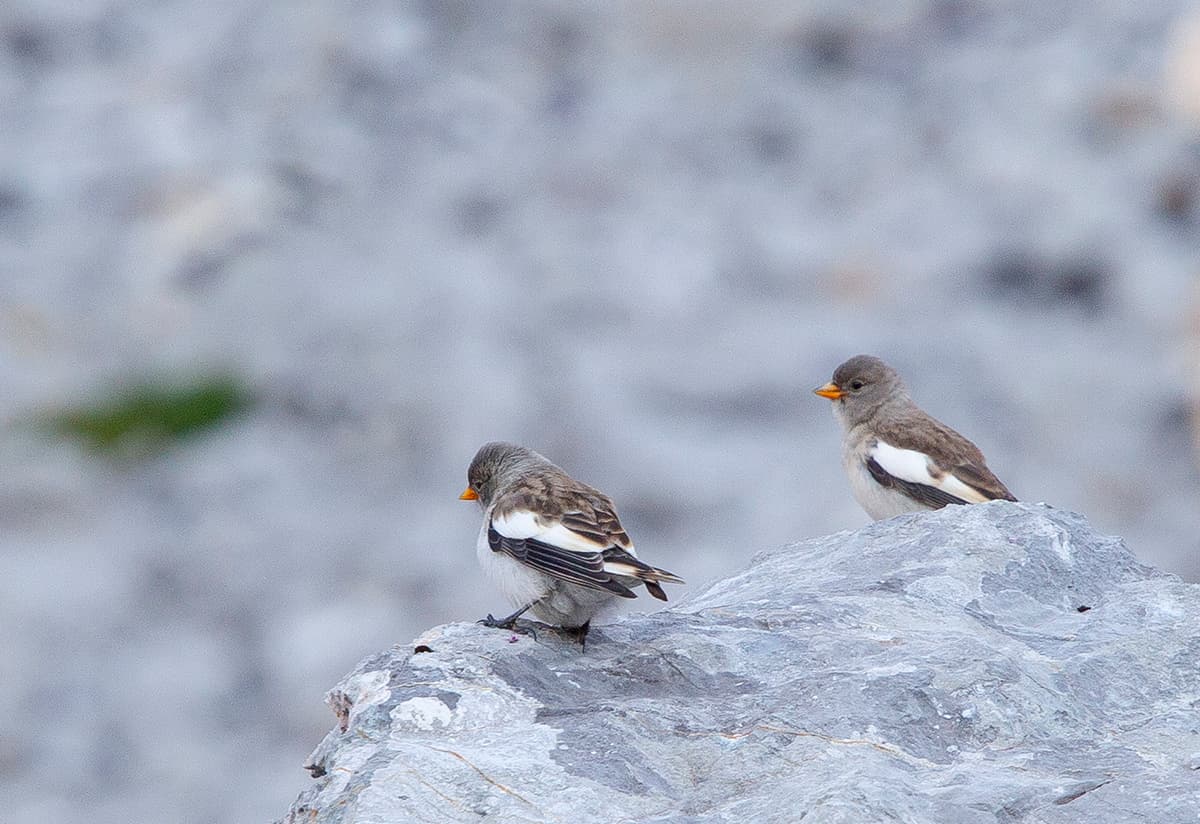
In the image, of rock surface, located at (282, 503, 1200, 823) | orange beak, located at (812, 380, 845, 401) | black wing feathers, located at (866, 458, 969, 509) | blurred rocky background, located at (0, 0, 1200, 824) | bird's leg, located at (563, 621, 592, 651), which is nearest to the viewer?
rock surface, located at (282, 503, 1200, 823)

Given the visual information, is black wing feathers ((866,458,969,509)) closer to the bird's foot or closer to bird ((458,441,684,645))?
bird ((458,441,684,645))

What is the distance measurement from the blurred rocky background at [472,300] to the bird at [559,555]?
440 centimetres

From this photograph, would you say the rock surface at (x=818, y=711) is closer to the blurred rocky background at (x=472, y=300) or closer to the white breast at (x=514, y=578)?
the white breast at (x=514, y=578)

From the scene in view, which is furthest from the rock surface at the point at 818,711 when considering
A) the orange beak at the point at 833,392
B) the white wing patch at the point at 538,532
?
the orange beak at the point at 833,392

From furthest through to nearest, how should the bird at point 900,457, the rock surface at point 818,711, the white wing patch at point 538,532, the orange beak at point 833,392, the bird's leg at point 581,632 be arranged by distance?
1. the orange beak at point 833,392
2. the bird at point 900,457
3. the white wing patch at point 538,532
4. the bird's leg at point 581,632
5. the rock surface at point 818,711

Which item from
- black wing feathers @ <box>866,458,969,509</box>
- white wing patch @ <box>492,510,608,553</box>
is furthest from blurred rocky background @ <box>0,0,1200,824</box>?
white wing patch @ <box>492,510,608,553</box>

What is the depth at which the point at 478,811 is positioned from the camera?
14.5 ft

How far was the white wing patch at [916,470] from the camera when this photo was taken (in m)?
8.65

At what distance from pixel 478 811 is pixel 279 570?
295 inches

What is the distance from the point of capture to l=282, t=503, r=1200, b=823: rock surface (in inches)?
175

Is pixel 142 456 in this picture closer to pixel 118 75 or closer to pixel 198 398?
pixel 198 398

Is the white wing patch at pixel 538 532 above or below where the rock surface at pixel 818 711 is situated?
above

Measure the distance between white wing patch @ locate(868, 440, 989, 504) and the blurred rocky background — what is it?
2.57m

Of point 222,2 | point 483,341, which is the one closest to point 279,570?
point 483,341
